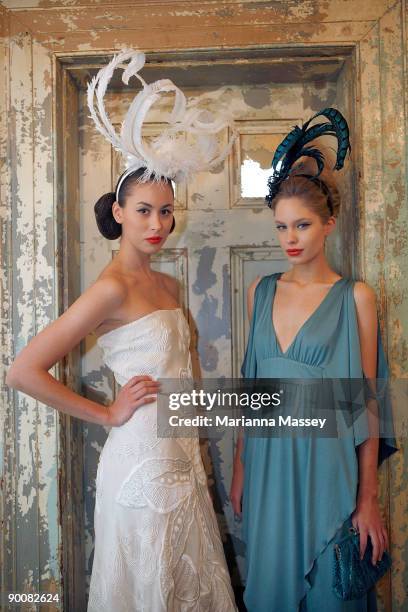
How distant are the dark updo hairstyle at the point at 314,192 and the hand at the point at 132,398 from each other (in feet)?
2.28

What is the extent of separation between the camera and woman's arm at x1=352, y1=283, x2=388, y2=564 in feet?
5.55

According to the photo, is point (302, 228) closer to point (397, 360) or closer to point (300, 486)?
point (397, 360)

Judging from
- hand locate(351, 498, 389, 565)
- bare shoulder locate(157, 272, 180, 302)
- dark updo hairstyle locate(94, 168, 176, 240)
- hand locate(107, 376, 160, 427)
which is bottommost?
hand locate(351, 498, 389, 565)

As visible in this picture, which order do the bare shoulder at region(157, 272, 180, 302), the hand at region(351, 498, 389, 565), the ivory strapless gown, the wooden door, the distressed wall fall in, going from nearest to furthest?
the ivory strapless gown, the hand at region(351, 498, 389, 565), the distressed wall, the bare shoulder at region(157, 272, 180, 302), the wooden door

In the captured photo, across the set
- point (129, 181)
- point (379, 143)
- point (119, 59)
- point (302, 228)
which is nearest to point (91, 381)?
Result: point (129, 181)

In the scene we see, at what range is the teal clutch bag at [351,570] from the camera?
5.22 feet

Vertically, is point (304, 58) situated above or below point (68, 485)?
above

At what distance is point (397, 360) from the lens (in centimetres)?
189

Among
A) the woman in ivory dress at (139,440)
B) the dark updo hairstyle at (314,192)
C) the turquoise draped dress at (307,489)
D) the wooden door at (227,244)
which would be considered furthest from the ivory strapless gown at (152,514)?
the dark updo hairstyle at (314,192)

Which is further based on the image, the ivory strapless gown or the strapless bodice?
the strapless bodice

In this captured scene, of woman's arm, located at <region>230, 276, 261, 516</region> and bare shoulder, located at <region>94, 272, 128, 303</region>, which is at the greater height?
bare shoulder, located at <region>94, 272, 128, 303</region>

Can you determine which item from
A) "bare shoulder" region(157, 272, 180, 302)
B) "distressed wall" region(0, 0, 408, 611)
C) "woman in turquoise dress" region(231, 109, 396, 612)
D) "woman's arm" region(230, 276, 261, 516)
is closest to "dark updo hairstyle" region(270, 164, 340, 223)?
"woman in turquoise dress" region(231, 109, 396, 612)

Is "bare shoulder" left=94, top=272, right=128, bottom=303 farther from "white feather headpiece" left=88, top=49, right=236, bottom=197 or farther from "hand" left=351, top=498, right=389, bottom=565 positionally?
"hand" left=351, top=498, right=389, bottom=565

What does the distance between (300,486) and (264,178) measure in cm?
115
